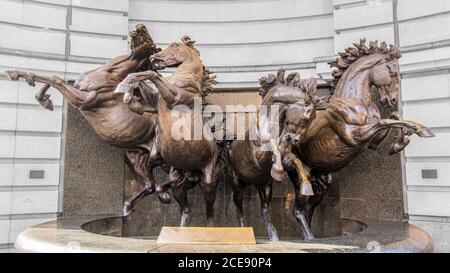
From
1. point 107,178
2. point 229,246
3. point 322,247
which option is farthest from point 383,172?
point 107,178

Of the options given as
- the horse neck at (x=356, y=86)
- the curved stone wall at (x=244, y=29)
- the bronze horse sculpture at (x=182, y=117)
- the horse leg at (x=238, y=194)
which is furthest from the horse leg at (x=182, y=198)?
the curved stone wall at (x=244, y=29)

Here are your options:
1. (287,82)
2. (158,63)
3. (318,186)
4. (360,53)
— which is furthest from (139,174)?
(360,53)

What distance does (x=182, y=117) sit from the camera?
15.5 feet

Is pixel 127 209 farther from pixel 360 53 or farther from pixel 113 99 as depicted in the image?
pixel 360 53

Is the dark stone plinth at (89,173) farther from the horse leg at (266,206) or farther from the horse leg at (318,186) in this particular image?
the horse leg at (318,186)

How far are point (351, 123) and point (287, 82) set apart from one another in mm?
1138

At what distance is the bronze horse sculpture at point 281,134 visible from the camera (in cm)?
429

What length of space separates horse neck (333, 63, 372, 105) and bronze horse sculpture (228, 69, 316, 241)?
49.5 inches

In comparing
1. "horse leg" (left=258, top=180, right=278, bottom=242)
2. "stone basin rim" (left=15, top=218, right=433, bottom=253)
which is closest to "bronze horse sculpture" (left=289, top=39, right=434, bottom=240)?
"horse leg" (left=258, top=180, right=278, bottom=242)

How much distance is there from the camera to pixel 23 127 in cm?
812

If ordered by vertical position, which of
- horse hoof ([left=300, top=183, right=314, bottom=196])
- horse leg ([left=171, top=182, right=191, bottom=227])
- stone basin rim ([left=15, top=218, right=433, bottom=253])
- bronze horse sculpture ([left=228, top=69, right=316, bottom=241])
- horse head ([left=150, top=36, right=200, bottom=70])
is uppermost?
horse head ([left=150, top=36, right=200, bottom=70])

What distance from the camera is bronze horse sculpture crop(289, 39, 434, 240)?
202 inches

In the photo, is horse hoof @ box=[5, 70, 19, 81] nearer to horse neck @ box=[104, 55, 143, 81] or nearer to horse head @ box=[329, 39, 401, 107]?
horse neck @ box=[104, 55, 143, 81]

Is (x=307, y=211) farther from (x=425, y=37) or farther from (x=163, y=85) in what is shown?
(x=425, y=37)
